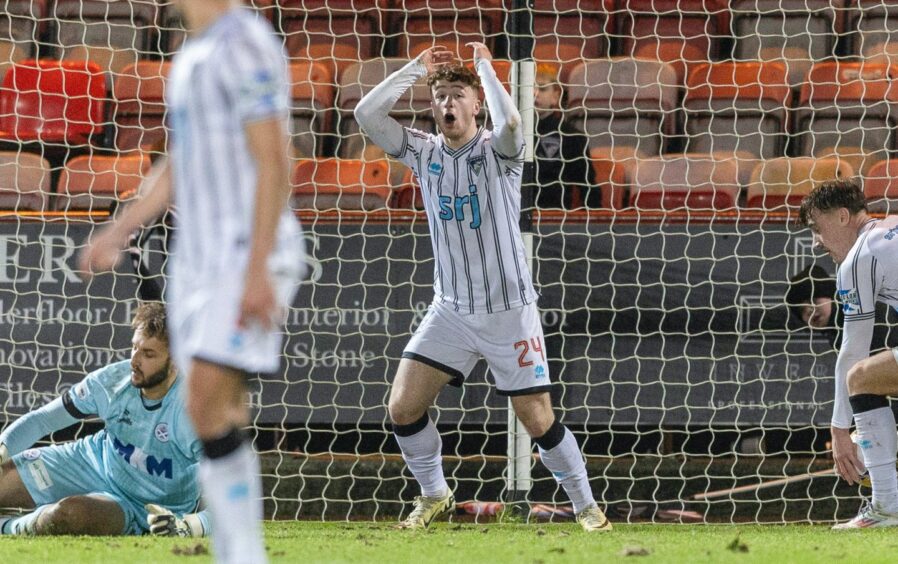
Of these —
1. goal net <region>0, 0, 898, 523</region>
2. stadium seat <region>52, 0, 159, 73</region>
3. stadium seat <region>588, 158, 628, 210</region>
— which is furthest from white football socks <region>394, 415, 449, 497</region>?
stadium seat <region>52, 0, 159, 73</region>

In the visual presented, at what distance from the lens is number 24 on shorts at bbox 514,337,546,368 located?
4.94 m

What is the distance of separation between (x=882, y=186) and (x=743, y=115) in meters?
0.95

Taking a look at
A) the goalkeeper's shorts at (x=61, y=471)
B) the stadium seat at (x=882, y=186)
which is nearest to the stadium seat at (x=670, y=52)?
the stadium seat at (x=882, y=186)

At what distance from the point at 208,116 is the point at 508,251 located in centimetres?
252

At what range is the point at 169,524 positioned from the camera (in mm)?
4617

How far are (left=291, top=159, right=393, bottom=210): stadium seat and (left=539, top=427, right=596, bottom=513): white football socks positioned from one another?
197 cm

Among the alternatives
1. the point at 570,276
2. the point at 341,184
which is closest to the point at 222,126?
the point at 570,276

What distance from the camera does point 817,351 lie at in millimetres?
6059

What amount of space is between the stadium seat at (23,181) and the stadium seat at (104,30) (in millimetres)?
1204

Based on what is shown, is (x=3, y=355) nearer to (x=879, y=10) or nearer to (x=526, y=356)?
(x=526, y=356)

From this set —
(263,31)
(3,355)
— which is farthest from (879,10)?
(263,31)

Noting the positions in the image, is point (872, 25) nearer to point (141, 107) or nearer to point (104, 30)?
point (141, 107)

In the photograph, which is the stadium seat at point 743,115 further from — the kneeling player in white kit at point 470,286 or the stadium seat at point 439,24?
the kneeling player in white kit at point 470,286

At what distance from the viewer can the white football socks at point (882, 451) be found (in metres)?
5.07
